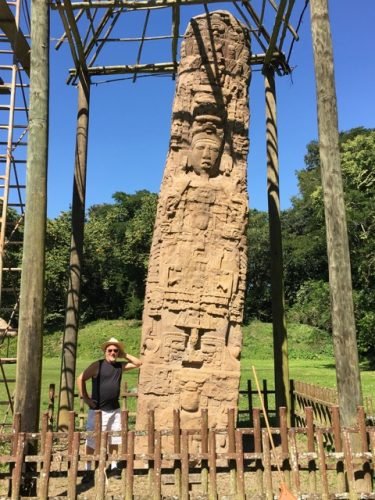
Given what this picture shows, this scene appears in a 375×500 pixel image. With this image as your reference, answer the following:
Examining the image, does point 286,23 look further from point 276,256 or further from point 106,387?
point 106,387

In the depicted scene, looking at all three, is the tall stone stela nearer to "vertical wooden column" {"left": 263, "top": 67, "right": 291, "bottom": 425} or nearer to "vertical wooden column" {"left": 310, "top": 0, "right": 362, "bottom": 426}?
"vertical wooden column" {"left": 263, "top": 67, "right": 291, "bottom": 425}

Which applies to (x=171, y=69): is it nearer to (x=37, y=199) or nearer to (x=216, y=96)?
(x=216, y=96)

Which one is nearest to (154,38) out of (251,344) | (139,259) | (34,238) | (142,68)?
(142,68)

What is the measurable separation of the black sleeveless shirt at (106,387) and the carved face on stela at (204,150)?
3.92m

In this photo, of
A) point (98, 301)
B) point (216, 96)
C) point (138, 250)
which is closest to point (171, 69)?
point (216, 96)

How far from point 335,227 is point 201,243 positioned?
3152mm

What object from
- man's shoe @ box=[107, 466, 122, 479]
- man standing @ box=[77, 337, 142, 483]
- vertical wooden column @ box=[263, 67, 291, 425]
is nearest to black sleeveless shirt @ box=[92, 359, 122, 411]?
man standing @ box=[77, 337, 142, 483]

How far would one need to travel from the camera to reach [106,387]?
6320 millimetres

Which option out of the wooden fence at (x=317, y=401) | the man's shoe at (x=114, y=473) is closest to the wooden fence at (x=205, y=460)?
the man's shoe at (x=114, y=473)

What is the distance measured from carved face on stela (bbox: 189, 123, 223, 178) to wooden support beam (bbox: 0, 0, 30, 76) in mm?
4242

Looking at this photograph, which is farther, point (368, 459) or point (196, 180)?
point (196, 180)

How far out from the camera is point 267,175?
10.2 metres

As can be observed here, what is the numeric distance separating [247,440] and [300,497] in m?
5.00

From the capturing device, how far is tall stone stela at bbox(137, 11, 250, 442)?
7586 mm
